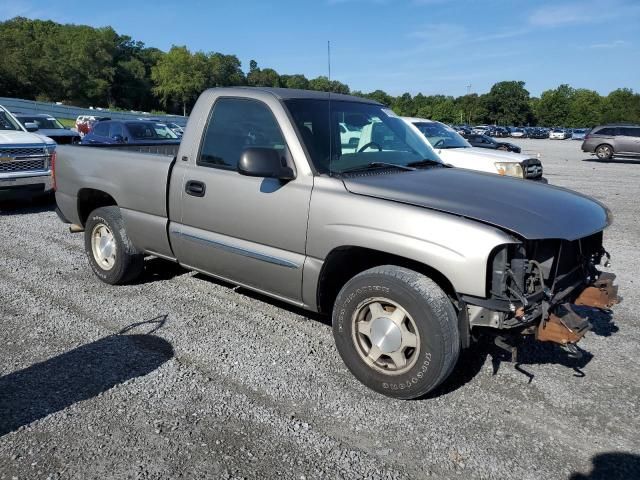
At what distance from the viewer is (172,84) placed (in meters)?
120

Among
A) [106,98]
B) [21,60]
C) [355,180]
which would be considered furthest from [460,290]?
[106,98]

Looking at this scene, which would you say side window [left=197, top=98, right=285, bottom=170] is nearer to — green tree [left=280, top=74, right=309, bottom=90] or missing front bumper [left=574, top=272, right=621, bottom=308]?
missing front bumper [left=574, top=272, right=621, bottom=308]

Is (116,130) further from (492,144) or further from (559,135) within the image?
(559,135)

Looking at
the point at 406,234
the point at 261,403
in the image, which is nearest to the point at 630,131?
the point at 406,234

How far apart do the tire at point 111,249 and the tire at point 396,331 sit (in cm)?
258

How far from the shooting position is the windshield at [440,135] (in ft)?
38.3

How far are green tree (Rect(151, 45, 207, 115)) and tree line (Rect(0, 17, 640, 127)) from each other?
22cm

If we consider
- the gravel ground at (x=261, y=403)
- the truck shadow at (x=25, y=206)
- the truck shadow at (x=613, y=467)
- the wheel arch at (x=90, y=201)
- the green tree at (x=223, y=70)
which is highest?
the green tree at (x=223, y=70)

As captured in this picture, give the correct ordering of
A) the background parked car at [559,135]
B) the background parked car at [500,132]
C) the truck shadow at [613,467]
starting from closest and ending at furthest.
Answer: the truck shadow at [613,467]
the background parked car at [559,135]
the background parked car at [500,132]

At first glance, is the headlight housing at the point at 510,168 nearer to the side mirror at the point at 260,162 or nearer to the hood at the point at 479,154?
the hood at the point at 479,154

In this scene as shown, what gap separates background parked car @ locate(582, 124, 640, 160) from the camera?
1017 inches

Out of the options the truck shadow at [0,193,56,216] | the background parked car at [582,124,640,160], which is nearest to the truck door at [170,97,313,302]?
the truck shadow at [0,193,56,216]

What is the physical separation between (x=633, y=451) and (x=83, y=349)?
3707mm

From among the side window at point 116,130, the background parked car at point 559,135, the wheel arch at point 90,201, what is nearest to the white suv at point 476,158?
the wheel arch at point 90,201
